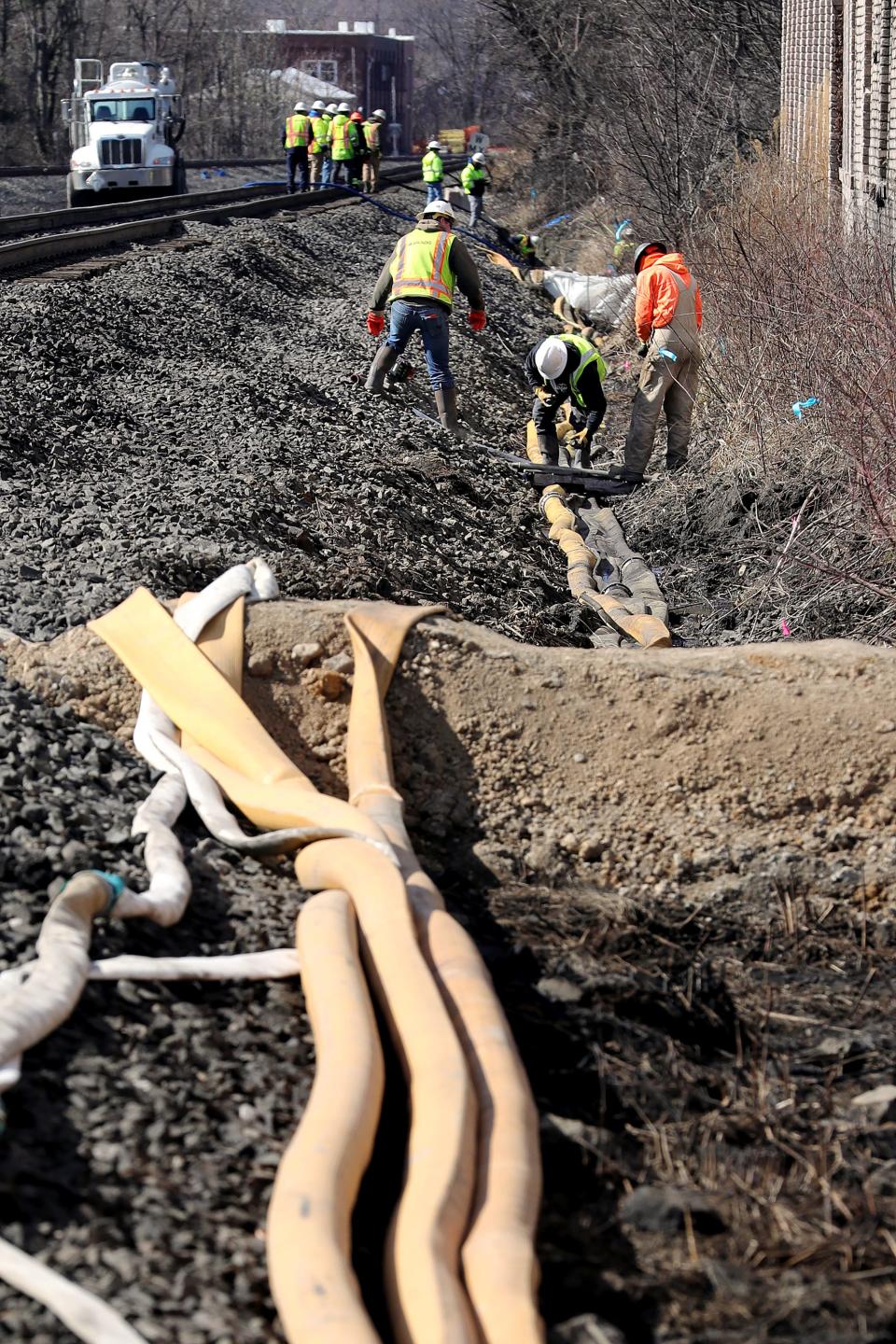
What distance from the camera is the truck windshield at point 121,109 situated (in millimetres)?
29625

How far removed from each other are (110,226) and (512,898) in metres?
18.6

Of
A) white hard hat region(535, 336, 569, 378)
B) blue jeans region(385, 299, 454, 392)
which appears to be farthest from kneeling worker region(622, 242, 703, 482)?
blue jeans region(385, 299, 454, 392)

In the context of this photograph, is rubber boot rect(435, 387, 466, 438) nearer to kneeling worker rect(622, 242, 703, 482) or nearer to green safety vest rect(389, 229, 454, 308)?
green safety vest rect(389, 229, 454, 308)

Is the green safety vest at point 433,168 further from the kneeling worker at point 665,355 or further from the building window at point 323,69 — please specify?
the building window at point 323,69

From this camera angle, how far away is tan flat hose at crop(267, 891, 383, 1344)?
8.86 feet

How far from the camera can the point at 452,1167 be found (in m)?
3.09

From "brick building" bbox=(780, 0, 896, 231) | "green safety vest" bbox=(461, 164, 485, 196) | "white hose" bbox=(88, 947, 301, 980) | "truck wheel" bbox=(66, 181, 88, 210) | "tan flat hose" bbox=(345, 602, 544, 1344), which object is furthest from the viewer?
"green safety vest" bbox=(461, 164, 485, 196)

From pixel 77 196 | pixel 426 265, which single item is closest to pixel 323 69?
pixel 77 196

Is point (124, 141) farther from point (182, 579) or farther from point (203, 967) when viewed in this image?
point (203, 967)

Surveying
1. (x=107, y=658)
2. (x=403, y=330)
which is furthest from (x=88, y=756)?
(x=403, y=330)

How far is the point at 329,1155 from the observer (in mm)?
3061

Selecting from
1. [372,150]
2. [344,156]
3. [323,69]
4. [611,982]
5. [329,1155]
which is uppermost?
[323,69]

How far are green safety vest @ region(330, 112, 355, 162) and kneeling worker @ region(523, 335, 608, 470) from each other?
74.7 feet

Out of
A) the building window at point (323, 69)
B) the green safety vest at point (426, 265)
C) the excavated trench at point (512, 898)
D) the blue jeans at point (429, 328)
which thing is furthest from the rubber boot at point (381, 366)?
the building window at point (323, 69)
